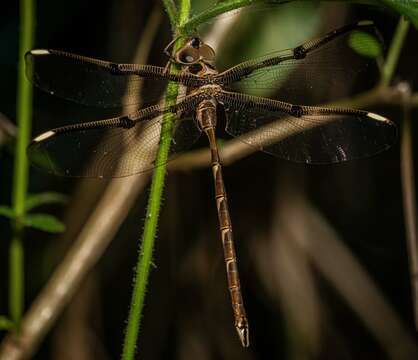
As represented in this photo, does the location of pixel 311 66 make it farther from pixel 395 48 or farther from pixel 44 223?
pixel 44 223

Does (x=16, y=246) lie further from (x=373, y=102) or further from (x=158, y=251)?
(x=158, y=251)

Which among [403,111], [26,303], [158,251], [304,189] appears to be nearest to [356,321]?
[304,189]

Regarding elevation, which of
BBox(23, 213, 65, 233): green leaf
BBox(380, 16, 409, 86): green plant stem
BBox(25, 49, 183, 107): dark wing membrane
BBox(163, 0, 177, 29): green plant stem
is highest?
BBox(380, 16, 409, 86): green plant stem

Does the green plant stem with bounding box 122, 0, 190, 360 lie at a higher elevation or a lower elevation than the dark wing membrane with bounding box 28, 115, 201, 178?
lower

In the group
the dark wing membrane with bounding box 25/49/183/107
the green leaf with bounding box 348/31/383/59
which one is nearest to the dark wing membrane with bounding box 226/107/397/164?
the green leaf with bounding box 348/31/383/59

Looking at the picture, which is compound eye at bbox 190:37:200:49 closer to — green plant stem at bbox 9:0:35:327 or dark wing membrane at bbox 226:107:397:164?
dark wing membrane at bbox 226:107:397:164

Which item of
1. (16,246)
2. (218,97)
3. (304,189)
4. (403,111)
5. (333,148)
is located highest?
(304,189)

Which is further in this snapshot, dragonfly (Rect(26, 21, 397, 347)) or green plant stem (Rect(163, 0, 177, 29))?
dragonfly (Rect(26, 21, 397, 347))
